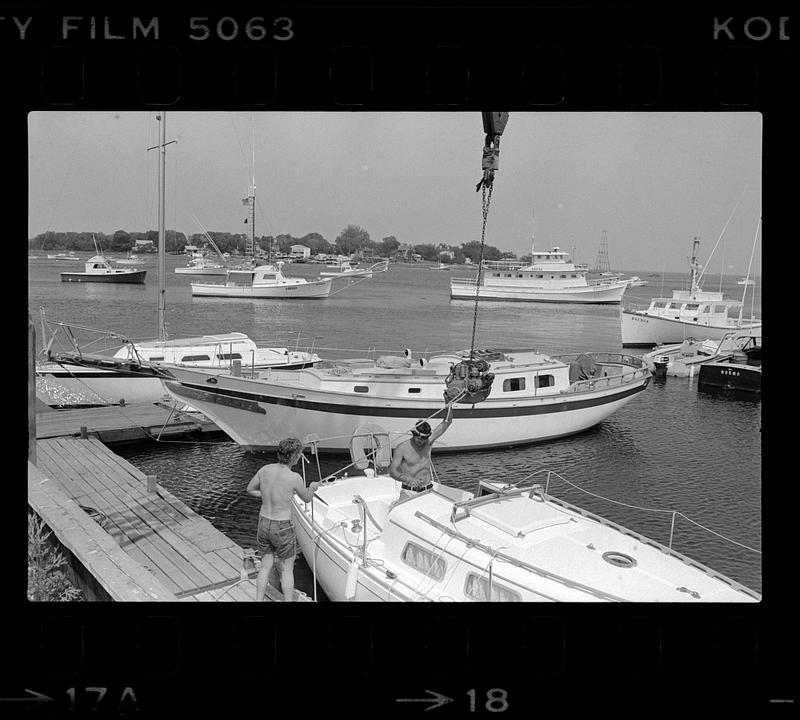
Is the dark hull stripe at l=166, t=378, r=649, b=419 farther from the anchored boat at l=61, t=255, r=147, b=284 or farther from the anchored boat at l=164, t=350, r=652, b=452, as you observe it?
the anchored boat at l=61, t=255, r=147, b=284

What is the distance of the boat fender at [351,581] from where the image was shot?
816cm

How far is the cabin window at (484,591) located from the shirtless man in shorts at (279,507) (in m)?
1.80

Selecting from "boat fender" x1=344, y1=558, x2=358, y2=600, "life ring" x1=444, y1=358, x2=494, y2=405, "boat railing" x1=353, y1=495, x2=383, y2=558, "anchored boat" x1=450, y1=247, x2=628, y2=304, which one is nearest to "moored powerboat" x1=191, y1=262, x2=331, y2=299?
"anchored boat" x1=450, y1=247, x2=628, y2=304

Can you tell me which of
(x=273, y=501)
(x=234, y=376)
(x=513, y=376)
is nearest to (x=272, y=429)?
(x=234, y=376)

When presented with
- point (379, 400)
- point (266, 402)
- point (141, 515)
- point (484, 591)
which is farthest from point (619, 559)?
point (266, 402)

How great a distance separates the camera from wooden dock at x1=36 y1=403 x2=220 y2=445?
52.4 ft

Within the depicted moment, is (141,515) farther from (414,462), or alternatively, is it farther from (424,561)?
(424,561)

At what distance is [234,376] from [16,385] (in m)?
13.6

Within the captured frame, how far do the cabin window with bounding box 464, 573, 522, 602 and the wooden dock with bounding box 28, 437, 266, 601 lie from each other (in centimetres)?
198

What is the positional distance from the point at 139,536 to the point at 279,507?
3930 mm

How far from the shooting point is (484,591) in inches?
279

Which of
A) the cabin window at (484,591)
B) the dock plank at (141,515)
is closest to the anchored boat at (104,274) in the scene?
the dock plank at (141,515)

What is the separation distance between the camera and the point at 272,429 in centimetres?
1711
